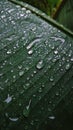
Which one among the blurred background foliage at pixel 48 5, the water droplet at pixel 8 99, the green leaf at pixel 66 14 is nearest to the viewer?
the water droplet at pixel 8 99

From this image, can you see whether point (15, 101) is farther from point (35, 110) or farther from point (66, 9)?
point (66, 9)

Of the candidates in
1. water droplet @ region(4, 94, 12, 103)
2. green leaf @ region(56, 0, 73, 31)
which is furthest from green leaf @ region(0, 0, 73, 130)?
green leaf @ region(56, 0, 73, 31)

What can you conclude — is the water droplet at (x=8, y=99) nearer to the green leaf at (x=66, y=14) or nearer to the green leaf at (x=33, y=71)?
the green leaf at (x=33, y=71)

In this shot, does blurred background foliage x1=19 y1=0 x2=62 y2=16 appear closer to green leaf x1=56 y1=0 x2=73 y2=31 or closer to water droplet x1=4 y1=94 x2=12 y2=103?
green leaf x1=56 y1=0 x2=73 y2=31

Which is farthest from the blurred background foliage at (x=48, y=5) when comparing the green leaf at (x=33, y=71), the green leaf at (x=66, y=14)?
the green leaf at (x=33, y=71)

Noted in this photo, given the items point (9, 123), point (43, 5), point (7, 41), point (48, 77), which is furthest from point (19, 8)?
point (43, 5)

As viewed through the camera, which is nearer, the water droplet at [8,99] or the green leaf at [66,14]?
the water droplet at [8,99]

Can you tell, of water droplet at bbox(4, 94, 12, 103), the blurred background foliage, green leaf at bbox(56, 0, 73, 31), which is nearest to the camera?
water droplet at bbox(4, 94, 12, 103)

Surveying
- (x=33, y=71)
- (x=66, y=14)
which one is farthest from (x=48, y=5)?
(x=33, y=71)
